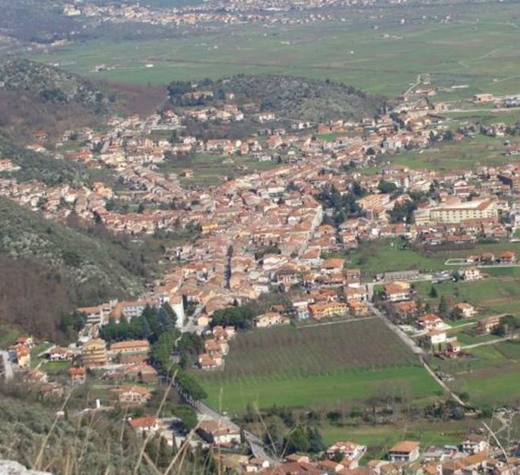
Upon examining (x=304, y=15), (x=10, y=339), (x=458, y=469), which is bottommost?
(x=304, y=15)

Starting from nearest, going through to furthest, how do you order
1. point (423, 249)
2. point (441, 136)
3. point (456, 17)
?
point (423, 249), point (441, 136), point (456, 17)

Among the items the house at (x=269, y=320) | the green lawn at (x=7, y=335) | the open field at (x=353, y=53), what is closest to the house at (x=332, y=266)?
the house at (x=269, y=320)

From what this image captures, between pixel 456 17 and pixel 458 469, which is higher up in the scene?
pixel 458 469

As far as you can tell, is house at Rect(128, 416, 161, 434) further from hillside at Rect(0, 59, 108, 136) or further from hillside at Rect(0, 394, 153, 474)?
hillside at Rect(0, 59, 108, 136)

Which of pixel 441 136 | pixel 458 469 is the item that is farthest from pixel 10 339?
pixel 441 136

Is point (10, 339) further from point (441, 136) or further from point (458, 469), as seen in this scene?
point (441, 136)

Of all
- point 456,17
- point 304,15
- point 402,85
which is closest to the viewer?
point 402,85

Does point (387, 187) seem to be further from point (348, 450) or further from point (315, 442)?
point (348, 450)

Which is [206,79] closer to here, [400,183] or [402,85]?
[402,85]

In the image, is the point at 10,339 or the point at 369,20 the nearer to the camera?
the point at 10,339
